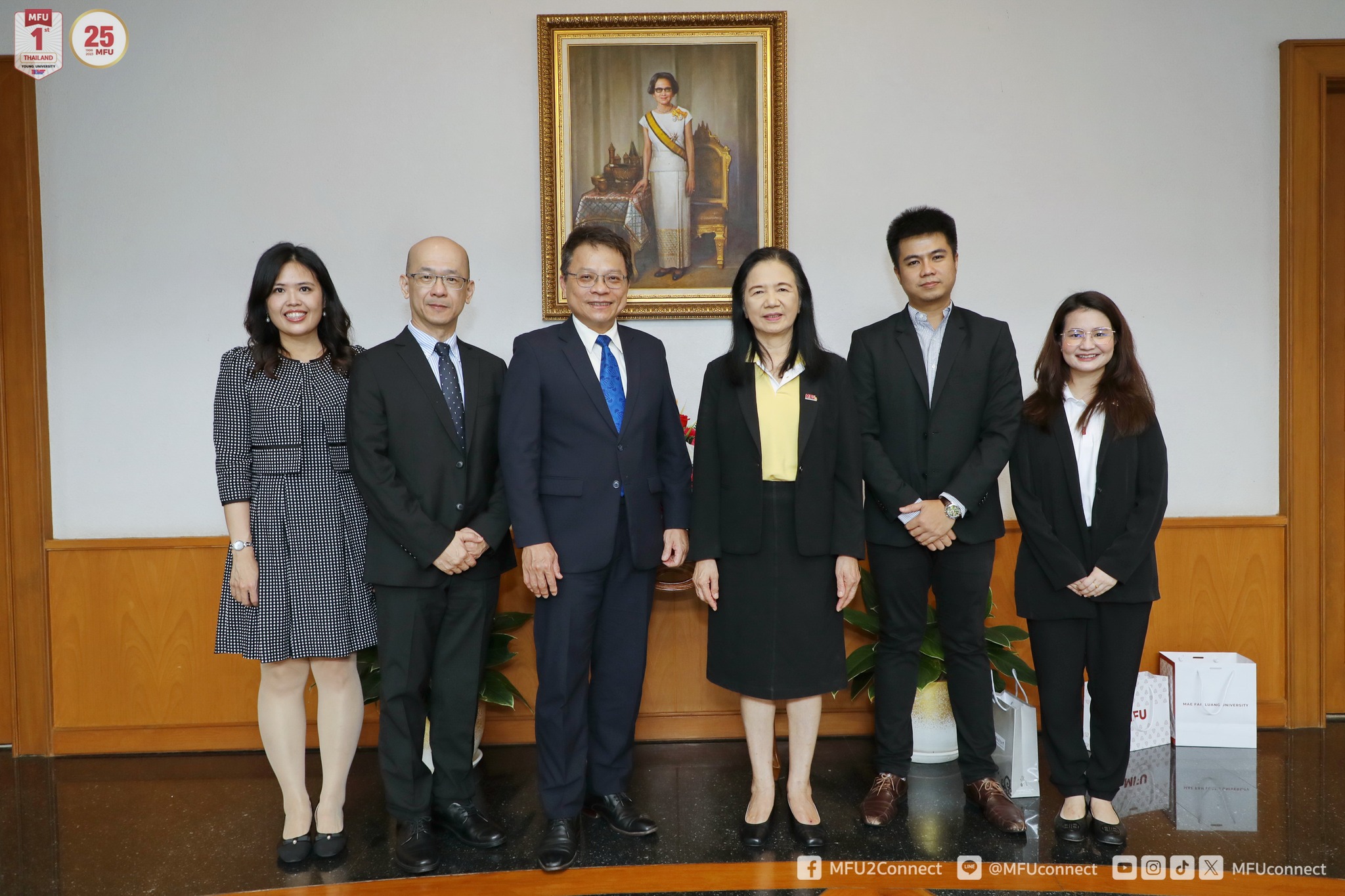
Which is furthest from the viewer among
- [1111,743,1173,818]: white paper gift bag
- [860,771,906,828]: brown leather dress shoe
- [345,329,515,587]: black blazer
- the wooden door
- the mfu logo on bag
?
the wooden door

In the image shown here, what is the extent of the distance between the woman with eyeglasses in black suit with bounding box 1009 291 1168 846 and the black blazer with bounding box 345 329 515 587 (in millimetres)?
1469

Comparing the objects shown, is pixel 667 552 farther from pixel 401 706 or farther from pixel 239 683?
pixel 239 683

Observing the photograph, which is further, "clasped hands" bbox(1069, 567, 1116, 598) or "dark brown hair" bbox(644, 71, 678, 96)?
"dark brown hair" bbox(644, 71, 678, 96)

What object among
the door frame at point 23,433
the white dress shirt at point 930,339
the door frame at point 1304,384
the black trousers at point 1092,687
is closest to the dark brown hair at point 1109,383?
the white dress shirt at point 930,339

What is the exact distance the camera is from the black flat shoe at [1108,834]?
7.55 feet

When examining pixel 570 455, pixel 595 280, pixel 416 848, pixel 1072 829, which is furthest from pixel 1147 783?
pixel 595 280

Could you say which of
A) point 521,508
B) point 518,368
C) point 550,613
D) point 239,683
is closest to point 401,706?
point 550,613

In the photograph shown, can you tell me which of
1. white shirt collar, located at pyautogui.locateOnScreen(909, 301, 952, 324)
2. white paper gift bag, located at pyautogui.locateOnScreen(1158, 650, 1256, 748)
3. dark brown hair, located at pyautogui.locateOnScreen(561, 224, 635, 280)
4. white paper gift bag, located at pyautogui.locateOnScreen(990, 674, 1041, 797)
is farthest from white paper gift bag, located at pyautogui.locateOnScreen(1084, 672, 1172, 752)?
dark brown hair, located at pyautogui.locateOnScreen(561, 224, 635, 280)

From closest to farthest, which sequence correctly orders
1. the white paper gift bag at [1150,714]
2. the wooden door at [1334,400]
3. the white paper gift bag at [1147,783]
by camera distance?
the white paper gift bag at [1147,783]
the white paper gift bag at [1150,714]
the wooden door at [1334,400]

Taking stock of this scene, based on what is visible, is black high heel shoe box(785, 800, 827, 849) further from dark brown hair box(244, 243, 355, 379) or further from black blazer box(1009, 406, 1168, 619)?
dark brown hair box(244, 243, 355, 379)

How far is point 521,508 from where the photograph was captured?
2232 millimetres

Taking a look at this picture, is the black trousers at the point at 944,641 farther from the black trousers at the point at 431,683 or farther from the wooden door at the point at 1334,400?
the wooden door at the point at 1334,400

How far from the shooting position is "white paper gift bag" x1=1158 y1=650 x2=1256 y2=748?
3043 millimetres

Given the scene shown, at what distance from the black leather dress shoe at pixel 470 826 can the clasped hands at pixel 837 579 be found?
2.88 feet
